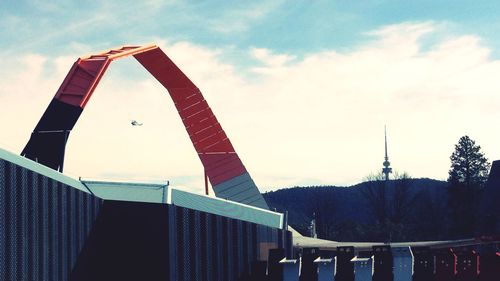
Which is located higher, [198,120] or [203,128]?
[198,120]

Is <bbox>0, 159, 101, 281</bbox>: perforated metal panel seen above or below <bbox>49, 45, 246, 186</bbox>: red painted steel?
below

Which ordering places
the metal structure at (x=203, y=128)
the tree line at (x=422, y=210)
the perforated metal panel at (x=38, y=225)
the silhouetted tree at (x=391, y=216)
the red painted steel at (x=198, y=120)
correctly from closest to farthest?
the perforated metal panel at (x=38, y=225) < the metal structure at (x=203, y=128) < the red painted steel at (x=198, y=120) < the silhouetted tree at (x=391, y=216) < the tree line at (x=422, y=210)

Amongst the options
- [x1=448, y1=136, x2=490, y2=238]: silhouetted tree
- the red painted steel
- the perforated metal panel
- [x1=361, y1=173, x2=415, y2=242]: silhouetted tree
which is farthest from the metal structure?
[x1=448, y1=136, x2=490, y2=238]: silhouetted tree

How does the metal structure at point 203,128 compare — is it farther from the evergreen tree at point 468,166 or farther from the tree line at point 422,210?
the evergreen tree at point 468,166

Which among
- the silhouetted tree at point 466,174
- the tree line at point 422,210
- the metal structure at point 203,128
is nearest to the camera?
the metal structure at point 203,128

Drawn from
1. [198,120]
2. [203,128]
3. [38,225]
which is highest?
[198,120]

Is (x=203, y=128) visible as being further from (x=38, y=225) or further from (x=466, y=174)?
(x=466, y=174)

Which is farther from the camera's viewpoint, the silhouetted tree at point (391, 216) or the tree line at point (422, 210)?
the tree line at point (422, 210)

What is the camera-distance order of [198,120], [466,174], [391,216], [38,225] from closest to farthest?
1. [38,225]
2. [198,120]
3. [391,216]
4. [466,174]

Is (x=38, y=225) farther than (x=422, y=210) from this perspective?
No

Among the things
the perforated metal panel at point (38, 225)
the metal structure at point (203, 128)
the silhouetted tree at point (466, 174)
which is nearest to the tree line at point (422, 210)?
the silhouetted tree at point (466, 174)

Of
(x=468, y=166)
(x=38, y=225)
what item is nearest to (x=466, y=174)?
(x=468, y=166)

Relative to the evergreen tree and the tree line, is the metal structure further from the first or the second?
the evergreen tree

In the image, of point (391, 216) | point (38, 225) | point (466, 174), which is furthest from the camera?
point (466, 174)
